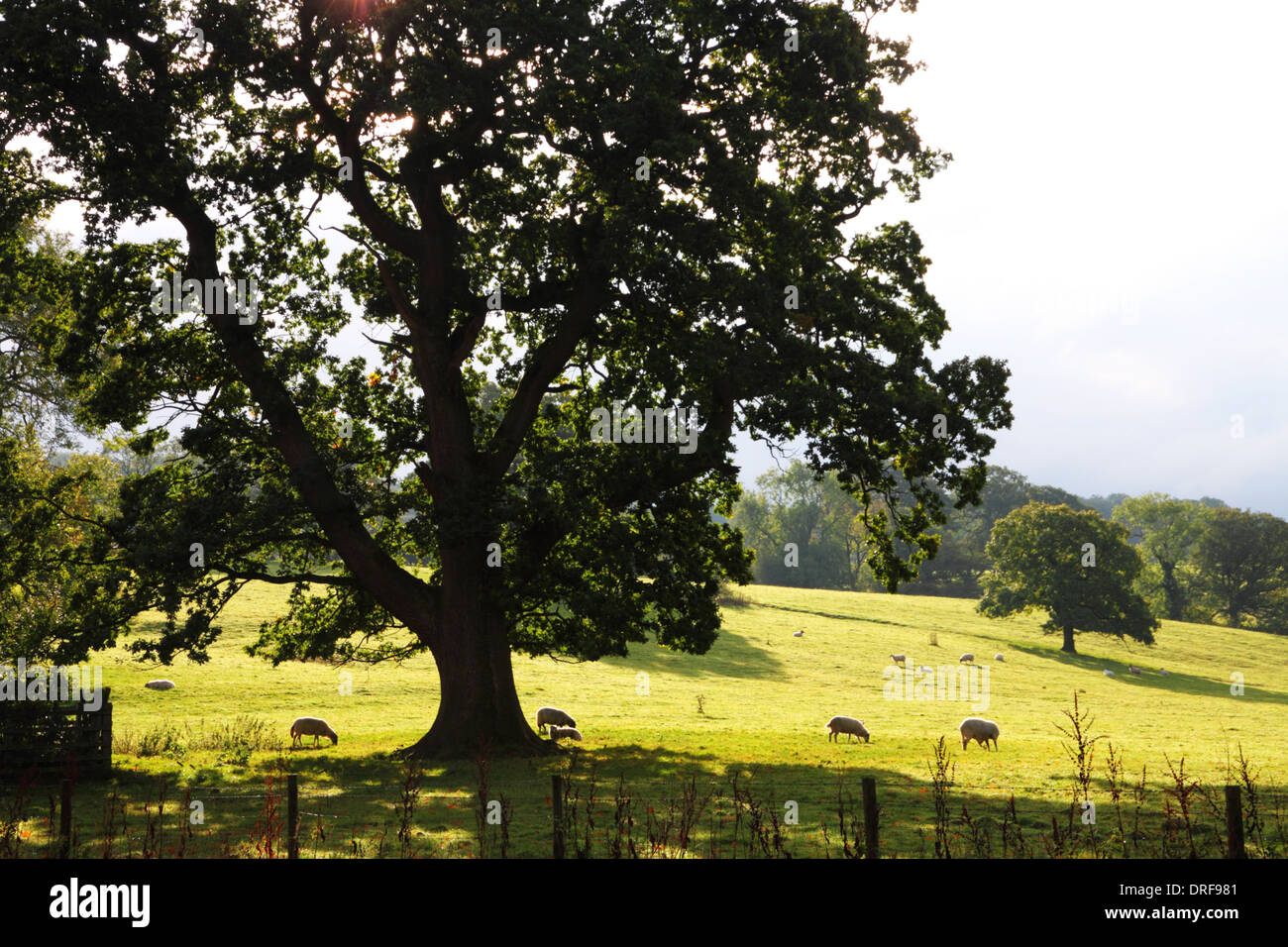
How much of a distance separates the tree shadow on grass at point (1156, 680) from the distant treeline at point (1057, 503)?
41.0ft

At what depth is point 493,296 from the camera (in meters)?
24.2

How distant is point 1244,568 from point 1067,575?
5273 centimetres

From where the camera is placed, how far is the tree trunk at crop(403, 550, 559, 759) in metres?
24.4

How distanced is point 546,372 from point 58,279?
1173cm

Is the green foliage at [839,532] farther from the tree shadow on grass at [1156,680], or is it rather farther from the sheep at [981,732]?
the sheep at [981,732]

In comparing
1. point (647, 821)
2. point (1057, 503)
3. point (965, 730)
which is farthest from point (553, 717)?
point (1057, 503)

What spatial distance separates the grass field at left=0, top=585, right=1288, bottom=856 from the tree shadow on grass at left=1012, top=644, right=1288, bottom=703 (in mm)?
373

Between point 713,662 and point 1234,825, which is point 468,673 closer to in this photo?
point 1234,825

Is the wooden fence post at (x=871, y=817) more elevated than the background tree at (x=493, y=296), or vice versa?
the background tree at (x=493, y=296)

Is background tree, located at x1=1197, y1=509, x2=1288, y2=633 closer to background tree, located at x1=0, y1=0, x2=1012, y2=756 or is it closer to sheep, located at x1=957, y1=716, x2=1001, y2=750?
sheep, located at x1=957, y1=716, x2=1001, y2=750

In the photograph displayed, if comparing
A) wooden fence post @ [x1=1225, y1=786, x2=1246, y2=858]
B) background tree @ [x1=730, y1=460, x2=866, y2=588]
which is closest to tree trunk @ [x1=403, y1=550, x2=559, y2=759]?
wooden fence post @ [x1=1225, y1=786, x2=1246, y2=858]

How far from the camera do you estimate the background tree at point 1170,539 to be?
11206cm

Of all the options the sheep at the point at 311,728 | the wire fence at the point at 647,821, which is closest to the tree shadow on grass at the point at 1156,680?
the wire fence at the point at 647,821
